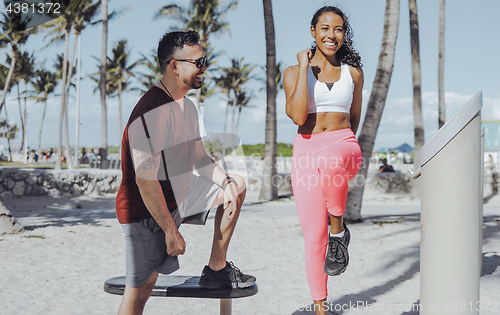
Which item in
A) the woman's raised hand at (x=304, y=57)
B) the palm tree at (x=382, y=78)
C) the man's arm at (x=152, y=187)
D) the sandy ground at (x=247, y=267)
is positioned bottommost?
the sandy ground at (x=247, y=267)

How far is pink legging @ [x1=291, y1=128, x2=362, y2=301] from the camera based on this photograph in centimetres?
194

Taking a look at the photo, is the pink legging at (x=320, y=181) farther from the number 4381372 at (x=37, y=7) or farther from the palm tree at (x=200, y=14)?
the palm tree at (x=200, y=14)

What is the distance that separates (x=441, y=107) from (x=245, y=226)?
1178 centimetres

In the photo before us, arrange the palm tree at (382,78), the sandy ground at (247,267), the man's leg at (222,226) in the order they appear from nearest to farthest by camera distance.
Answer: the man's leg at (222,226), the sandy ground at (247,267), the palm tree at (382,78)

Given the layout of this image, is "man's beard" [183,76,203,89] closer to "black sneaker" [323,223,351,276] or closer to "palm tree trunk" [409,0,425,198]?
"black sneaker" [323,223,351,276]

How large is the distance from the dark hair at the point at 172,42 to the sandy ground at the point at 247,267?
2.47m

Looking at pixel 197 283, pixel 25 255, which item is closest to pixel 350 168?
pixel 197 283

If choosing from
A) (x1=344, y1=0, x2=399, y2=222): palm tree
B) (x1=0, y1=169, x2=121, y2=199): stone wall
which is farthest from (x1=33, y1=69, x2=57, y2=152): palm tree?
(x1=344, y1=0, x2=399, y2=222): palm tree

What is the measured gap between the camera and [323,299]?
2.19 metres

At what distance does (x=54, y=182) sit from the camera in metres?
14.0

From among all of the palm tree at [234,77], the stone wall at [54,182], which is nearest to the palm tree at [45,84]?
the palm tree at [234,77]

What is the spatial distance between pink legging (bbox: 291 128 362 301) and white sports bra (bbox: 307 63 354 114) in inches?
4.7

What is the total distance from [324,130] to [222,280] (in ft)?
3.44

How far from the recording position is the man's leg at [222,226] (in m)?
2.29
